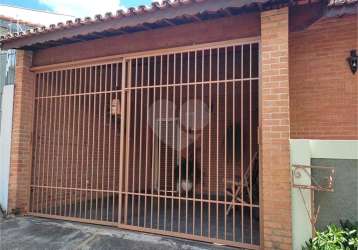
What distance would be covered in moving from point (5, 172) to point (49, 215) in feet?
4.20

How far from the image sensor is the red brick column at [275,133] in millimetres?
3598

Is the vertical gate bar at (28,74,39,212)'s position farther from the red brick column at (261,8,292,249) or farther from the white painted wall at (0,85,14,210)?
the red brick column at (261,8,292,249)

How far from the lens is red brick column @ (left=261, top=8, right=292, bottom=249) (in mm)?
3598

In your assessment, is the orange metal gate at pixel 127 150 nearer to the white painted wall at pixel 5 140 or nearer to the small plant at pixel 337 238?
the white painted wall at pixel 5 140

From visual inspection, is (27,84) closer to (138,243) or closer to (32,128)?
(32,128)

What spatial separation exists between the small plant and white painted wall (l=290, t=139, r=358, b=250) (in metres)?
0.15

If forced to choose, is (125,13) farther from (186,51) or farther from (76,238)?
(76,238)

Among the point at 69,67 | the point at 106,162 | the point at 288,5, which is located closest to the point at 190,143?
the point at 106,162

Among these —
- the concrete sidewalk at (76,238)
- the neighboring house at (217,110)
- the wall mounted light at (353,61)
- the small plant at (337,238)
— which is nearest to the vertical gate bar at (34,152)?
the neighboring house at (217,110)

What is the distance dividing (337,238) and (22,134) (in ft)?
18.0

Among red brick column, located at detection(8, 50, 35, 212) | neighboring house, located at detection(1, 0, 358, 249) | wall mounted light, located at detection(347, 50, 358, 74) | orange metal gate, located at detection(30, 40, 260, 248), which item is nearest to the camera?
neighboring house, located at detection(1, 0, 358, 249)

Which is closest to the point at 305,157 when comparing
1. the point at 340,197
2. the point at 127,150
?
the point at 340,197

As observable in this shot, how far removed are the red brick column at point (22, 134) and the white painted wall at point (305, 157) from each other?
15.9 ft

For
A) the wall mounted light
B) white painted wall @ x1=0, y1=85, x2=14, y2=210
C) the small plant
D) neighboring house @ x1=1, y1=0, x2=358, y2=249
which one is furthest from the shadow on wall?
white painted wall @ x1=0, y1=85, x2=14, y2=210
